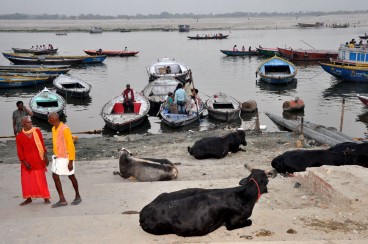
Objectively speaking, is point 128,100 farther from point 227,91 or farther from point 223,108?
point 227,91

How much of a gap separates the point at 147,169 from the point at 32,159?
303 cm

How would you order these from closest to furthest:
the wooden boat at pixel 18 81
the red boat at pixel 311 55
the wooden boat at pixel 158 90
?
1. the wooden boat at pixel 158 90
2. the wooden boat at pixel 18 81
3. the red boat at pixel 311 55

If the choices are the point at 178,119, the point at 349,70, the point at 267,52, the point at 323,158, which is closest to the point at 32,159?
the point at 323,158

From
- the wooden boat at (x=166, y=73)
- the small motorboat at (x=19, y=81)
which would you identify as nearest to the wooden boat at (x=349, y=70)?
the wooden boat at (x=166, y=73)

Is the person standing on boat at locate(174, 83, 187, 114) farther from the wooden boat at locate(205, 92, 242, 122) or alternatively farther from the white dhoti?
the white dhoti

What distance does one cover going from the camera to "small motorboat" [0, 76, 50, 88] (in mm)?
33656

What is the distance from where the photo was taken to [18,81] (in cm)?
3381

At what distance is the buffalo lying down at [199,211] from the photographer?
6.04 meters

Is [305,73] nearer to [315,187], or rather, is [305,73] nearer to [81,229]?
[315,187]

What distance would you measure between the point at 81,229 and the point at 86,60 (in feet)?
159

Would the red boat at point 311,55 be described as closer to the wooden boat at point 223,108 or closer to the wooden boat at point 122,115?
the wooden boat at point 223,108

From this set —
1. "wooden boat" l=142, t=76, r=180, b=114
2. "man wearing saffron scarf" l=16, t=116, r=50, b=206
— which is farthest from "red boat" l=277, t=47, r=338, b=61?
"man wearing saffron scarf" l=16, t=116, r=50, b=206

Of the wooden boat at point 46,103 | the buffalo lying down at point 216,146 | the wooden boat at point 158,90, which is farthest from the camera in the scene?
the wooden boat at point 158,90

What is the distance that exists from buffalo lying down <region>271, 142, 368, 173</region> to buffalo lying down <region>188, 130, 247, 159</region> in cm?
264
